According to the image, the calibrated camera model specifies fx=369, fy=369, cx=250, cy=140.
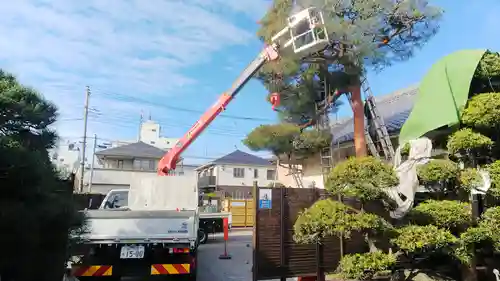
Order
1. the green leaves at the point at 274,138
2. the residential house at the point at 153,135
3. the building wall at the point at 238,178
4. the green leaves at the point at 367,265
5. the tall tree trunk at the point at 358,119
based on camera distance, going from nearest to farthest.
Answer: the green leaves at the point at 367,265 → the tall tree trunk at the point at 358,119 → the green leaves at the point at 274,138 → the building wall at the point at 238,178 → the residential house at the point at 153,135

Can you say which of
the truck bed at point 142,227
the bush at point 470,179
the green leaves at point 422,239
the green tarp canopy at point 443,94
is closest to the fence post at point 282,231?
the green leaves at point 422,239

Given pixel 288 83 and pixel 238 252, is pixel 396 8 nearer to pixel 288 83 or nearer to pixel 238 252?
pixel 288 83

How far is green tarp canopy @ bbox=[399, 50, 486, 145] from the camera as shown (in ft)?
16.5

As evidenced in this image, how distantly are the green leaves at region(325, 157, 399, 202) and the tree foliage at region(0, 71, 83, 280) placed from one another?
277 cm

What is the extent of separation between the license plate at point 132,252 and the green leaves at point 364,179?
11.6ft

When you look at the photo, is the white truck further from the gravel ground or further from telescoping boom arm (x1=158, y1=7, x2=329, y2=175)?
telescoping boom arm (x1=158, y1=7, x2=329, y2=175)

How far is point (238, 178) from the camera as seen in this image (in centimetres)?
3284

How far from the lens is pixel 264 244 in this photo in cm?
517

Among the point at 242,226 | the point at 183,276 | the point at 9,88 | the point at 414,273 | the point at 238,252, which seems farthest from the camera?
the point at 242,226

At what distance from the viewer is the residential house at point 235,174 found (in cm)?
3206

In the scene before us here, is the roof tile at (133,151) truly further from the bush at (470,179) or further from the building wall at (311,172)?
the bush at (470,179)

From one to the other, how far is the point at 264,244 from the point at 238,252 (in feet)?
20.4

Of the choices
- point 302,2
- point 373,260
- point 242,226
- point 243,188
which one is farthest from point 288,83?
point 243,188

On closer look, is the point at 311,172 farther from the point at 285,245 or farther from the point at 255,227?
the point at 255,227
